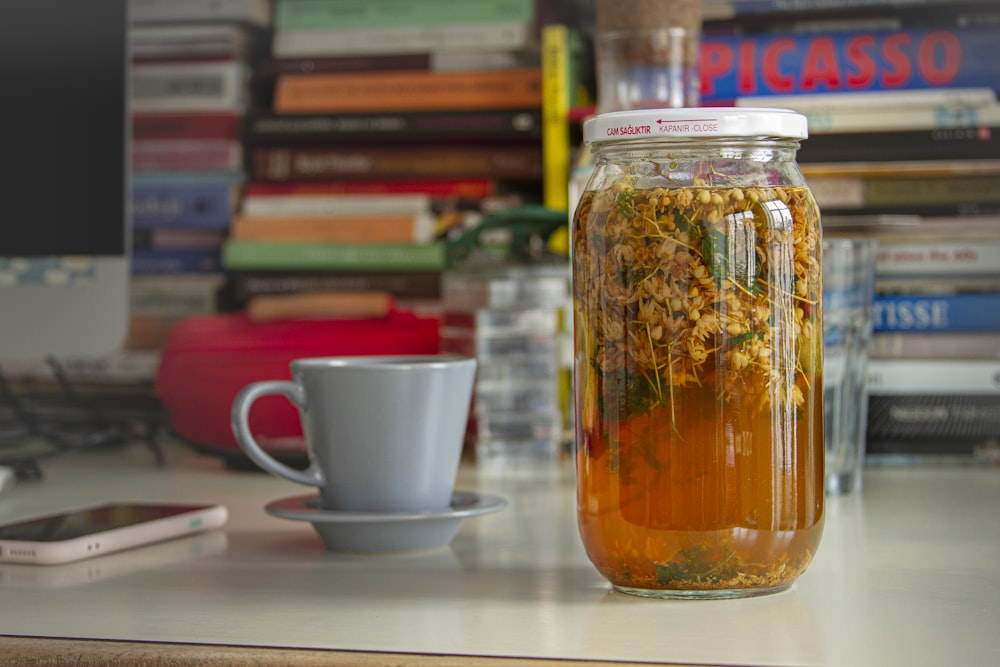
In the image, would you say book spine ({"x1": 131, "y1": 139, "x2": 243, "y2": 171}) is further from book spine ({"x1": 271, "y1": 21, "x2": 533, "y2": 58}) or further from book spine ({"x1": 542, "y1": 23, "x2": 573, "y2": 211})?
book spine ({"x1": 542, "y1": 23, "x2": 573, "y2": 211})

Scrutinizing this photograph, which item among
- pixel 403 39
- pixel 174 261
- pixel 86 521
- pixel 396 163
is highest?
pixel 403 39

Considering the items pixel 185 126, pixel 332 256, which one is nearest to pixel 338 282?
pixel 332 256

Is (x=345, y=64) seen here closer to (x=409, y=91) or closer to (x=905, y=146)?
(x=409, y=91)

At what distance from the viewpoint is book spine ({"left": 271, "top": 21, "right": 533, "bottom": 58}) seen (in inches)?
46.1

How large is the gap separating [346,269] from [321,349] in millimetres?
250

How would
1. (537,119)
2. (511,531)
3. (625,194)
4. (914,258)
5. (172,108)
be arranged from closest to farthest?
(625,194) → (511,531) → (914,258) → (537,119) → (172,108)

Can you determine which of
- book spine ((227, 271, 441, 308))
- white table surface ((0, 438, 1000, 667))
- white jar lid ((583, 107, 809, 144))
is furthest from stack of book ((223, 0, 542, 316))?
white jar lid ((583, 107, 809, 144))

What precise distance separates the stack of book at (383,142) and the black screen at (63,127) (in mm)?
224

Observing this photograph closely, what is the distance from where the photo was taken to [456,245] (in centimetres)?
99

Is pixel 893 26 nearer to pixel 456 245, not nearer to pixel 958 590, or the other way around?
pixel 456 245

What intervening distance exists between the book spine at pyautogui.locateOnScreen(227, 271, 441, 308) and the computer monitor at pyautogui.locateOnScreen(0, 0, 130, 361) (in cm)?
24

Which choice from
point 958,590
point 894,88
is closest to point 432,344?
point 894,88

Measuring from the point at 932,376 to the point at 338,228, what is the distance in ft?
1.87

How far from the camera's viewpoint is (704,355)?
0.50 m
